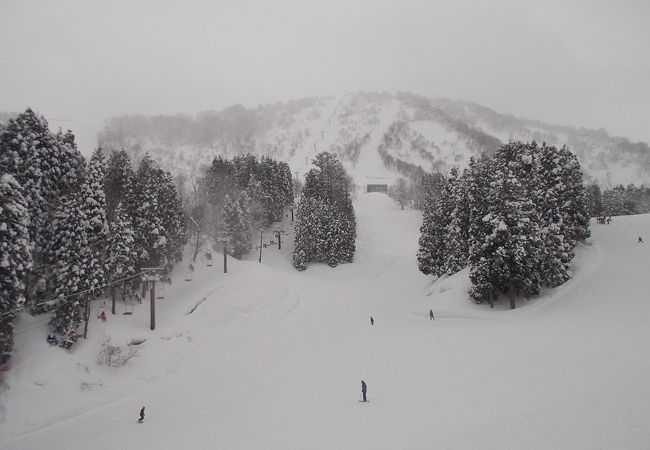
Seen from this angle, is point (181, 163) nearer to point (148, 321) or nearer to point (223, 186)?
point (223, 186)

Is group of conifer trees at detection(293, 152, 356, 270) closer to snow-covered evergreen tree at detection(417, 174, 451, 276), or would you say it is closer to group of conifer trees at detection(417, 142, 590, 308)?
snow-covered evergreen tree at detection(417, 174, 451, 276)

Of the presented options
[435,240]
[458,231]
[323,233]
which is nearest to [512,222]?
[458,231]

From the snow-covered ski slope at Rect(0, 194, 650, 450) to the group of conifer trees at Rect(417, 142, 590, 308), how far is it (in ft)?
8.46

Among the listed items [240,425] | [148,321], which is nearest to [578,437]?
[240,425]

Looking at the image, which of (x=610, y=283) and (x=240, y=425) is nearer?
(x=240, y=425)

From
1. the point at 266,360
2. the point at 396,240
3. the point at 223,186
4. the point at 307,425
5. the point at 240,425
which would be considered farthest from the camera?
the point at 396,240

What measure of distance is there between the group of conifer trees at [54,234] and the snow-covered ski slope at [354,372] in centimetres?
265

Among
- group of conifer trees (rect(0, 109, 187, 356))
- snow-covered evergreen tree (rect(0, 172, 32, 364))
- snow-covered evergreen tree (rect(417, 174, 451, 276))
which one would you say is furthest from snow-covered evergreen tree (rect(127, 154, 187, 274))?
snow-covered evergreen tree (rect(417, 174, 451, 276))

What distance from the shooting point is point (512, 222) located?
→ 3186 cm

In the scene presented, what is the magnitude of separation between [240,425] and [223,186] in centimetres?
5084

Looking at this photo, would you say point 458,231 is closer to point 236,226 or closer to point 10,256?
point 236,226

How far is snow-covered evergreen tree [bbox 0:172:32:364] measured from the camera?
23.0 meters

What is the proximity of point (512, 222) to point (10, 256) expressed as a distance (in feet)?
120

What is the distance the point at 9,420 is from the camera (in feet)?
72.9
